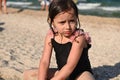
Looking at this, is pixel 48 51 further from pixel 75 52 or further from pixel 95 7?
pixel 95 7

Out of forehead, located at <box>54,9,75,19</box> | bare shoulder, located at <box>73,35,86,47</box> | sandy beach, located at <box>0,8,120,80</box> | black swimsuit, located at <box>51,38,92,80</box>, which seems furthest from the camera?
sandy beach, located at <box>0,8,120,80</box>

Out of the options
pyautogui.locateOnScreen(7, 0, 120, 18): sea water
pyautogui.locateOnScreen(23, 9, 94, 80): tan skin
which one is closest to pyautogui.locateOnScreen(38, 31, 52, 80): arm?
pyautogui.locateOnScreen(23, 9, 94, 80): tan skin

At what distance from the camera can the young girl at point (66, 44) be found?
3.67 m

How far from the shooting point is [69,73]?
376 cm

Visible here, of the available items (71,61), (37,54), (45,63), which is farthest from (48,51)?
(37,54)

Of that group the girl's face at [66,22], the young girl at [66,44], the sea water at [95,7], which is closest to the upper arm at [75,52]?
the young girl at [66,44]

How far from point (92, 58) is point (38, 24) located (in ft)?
20.1

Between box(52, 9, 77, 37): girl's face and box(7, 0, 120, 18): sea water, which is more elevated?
box(52, 9, 77, 37): girl's face

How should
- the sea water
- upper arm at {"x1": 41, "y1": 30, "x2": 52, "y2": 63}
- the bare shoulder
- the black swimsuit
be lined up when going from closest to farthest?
the bare shoulder
the black swimsuit
upper arm at {"x1": 41, "y1": 30, "x2": 52, "y2": 63}
the sea water

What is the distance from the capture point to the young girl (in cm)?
367

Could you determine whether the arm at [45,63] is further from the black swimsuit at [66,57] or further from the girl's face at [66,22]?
the girl's face at [66,22]

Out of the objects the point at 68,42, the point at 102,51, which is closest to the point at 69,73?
the point at 68,42

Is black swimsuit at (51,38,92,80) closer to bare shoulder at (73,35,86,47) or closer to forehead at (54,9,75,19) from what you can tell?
bare shoulder at (73,35,86,47)

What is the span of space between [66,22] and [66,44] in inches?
12.7
